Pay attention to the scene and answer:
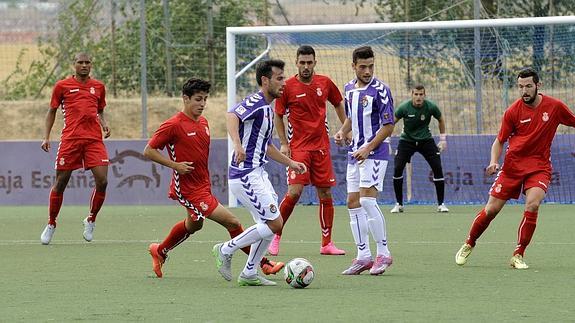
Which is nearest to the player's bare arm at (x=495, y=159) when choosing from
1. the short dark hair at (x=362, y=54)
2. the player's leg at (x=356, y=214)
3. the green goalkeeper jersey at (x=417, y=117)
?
the player's leg at (x=356, y=214)

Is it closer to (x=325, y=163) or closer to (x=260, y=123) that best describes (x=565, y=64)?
(x=325, y=163)

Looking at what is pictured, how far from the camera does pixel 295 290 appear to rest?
9.62m

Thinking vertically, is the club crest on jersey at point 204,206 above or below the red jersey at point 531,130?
below

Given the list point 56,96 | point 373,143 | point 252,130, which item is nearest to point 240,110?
point 252,130

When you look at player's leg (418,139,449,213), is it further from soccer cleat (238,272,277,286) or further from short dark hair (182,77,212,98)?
soccer cleat (238,272,277,286)

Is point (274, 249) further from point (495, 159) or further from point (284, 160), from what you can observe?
point (284, 160)

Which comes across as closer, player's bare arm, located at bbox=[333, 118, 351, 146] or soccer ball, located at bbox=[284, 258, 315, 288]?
soccer ball, located at bbox=[284, 258, 315, 288]

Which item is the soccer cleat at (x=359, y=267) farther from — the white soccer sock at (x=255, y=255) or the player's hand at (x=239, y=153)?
the player's hand at (x=239, y=153)

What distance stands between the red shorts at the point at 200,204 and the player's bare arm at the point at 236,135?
29.0 inches

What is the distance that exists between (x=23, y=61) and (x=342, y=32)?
8.60 metres

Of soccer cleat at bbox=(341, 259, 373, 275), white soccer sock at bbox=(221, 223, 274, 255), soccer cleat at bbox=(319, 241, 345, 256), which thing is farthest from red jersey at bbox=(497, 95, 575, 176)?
white soccer sock at bbox=(221, 223, 274, 255)

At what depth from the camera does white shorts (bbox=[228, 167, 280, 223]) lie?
9938 millimetres

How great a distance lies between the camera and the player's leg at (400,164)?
19.4 m

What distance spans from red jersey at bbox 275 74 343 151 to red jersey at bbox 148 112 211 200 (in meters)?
2.73
